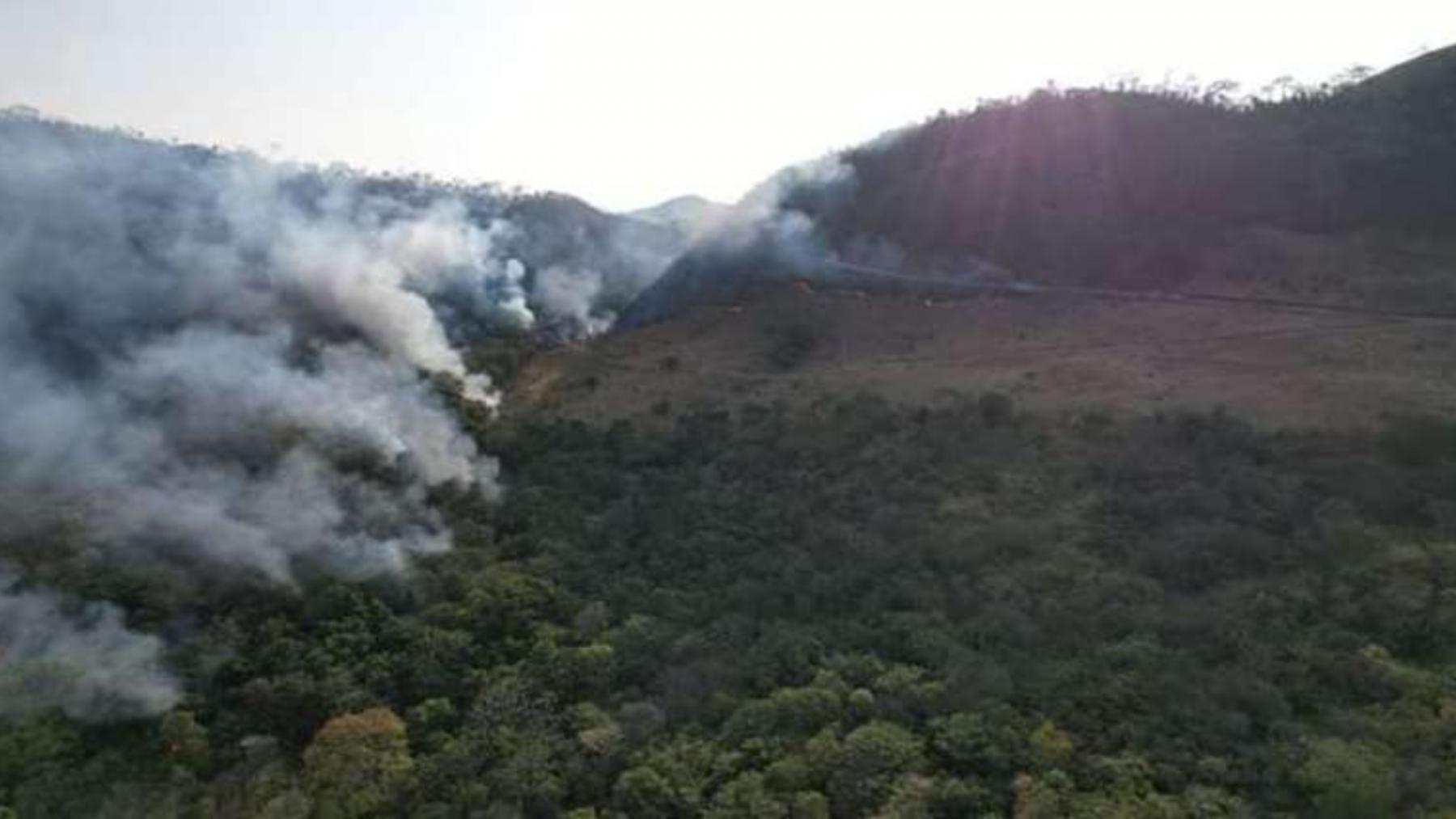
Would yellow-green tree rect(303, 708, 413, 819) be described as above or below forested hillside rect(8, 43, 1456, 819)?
below

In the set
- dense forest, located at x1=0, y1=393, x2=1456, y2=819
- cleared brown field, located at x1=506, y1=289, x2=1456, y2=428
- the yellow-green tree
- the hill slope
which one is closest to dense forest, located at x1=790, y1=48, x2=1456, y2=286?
the hill slope

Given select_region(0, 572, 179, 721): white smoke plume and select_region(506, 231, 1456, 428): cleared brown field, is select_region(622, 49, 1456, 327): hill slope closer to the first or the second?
select_region(506, 231, 1456, 428): cleared brown field

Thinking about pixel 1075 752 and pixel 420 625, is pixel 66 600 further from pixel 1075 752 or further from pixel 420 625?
pixel 1075 752

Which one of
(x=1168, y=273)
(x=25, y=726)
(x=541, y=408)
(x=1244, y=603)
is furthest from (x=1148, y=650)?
(x=1168, y=273)

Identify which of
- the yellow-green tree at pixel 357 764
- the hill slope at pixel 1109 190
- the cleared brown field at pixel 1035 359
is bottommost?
the yellow-green tree at pixel 357 764

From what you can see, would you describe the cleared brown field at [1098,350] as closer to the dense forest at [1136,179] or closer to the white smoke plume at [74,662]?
the dense forest at [1136,179]

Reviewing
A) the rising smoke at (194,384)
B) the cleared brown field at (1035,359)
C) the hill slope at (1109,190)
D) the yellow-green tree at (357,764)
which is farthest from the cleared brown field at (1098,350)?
the yellow-green tree at (357,764)
